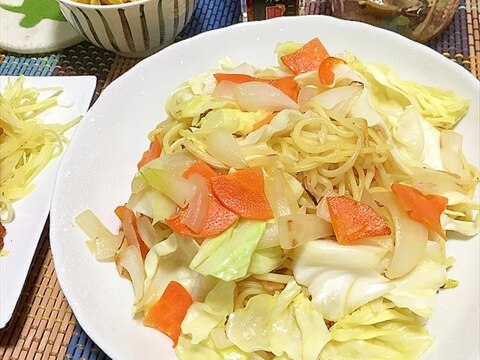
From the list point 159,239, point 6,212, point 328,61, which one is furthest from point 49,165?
point 328,61

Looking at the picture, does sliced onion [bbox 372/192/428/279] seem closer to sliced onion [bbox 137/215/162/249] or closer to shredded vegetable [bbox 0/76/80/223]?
sliced onion [bbox 137/215/162/249]

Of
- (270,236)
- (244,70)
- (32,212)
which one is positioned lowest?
(32,212)

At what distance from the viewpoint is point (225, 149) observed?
4.36 feet

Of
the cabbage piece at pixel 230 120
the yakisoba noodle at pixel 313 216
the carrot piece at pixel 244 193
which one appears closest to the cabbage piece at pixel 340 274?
the yakisoba noodle at pixel 313 216

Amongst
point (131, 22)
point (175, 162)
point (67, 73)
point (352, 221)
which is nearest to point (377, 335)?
point (352, 221)

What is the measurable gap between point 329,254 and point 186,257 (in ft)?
1.03

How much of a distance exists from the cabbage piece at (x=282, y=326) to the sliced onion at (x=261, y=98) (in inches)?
16.8

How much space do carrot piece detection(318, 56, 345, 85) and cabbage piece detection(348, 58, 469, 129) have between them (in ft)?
0.25

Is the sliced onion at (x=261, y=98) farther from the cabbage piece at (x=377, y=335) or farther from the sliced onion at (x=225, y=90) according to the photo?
the cabbage piece at (x=377, y=335)

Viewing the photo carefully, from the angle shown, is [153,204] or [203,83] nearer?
[153,204]

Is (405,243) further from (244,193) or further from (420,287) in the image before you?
(244,193)

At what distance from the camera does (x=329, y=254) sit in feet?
3.98

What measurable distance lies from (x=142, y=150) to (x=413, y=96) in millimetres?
714

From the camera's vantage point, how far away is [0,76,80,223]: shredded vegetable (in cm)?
173
